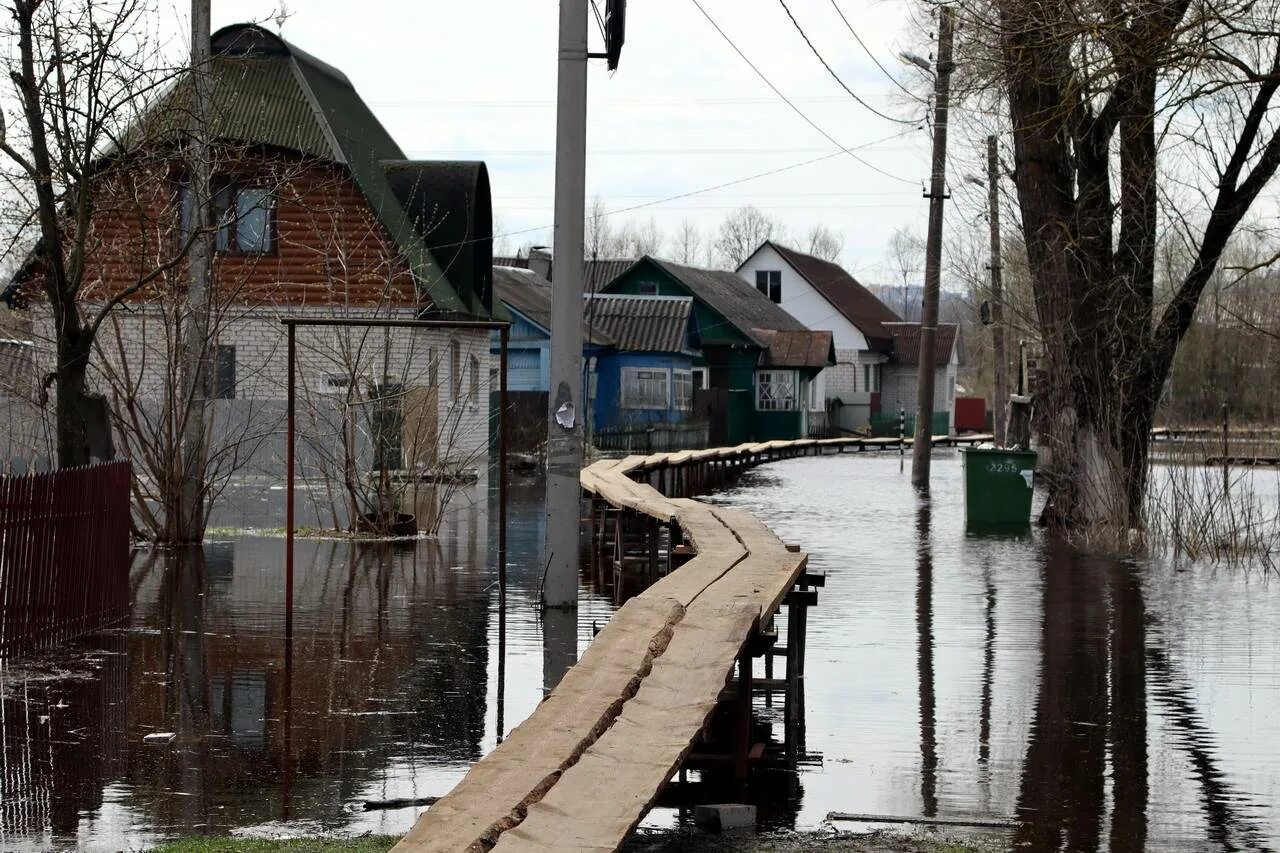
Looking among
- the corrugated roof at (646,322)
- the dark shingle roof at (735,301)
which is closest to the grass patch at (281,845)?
the corrugated roof at (646,322)

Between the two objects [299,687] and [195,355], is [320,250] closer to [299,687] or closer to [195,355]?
[195,355]

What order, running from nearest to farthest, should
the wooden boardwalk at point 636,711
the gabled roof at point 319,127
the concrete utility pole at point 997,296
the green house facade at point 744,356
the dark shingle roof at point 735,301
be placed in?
the wooden boardwalk at point 636,711
the gabled roof at point 319,127
the concrete utility pole at point 997,296
the green house facade at point 744,356
the dark shingle roof at point 735,301

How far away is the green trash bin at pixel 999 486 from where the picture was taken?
24672 mm

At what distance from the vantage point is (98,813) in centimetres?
736

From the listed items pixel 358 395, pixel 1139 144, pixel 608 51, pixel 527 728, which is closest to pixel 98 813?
pixel 527 728

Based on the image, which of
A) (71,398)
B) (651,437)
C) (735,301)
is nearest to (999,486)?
(71,398)

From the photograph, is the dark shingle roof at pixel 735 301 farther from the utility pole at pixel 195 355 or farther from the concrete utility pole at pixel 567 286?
the concrete utility pole at pixel 567 286

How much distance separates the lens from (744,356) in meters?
65.3

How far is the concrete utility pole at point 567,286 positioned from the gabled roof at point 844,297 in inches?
2592

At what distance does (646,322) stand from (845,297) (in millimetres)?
29282

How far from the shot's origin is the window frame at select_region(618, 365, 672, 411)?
53.7 m

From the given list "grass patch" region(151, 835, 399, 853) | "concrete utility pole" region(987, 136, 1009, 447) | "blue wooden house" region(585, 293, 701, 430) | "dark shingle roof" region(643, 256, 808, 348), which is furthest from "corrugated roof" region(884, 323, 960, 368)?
"grass patch" region(151, 835, 399, 853)

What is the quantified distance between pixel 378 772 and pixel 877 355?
242ft

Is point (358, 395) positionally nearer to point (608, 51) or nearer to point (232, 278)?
point (608, 51)
